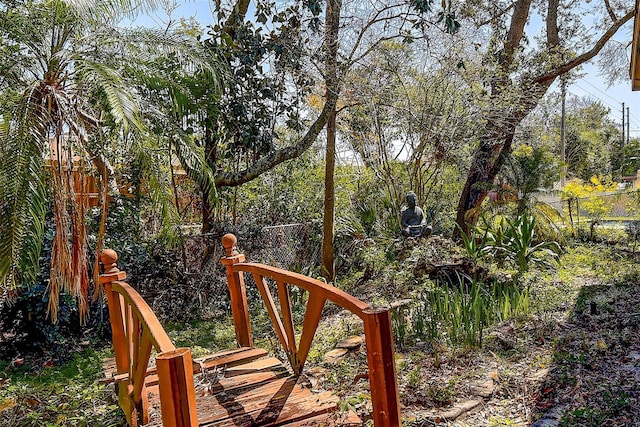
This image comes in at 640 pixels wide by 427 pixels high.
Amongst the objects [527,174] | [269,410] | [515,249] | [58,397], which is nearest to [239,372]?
[269,410]

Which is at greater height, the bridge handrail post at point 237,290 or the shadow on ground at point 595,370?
the bridge handrail post at point 237,290

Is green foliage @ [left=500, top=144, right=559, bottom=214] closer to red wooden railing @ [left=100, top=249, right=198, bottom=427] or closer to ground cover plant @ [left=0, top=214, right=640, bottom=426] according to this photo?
ground cover plant @ [left=0, top=214, right=640, bottom=426]

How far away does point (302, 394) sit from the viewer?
2576 millimetres

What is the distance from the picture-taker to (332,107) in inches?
249

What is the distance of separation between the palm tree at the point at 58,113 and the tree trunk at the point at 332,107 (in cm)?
217

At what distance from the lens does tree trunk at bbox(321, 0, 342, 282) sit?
6203 mm

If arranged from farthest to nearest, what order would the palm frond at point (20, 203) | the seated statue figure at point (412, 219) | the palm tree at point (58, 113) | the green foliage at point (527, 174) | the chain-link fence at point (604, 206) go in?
1. the chain-link fence at point (604, 206)
2. the green foliage at point (527, 174)
3. the seated statue figure at point (412, 219)
4. the palm tree at point (58, 113)
5. the palm frond at point (20, 203)

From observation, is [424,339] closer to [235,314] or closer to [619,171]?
[235,314]

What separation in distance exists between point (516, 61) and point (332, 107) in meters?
4.38

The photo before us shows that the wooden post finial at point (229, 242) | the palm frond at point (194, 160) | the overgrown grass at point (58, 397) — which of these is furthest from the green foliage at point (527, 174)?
the overgrown grass at point (58, 397)

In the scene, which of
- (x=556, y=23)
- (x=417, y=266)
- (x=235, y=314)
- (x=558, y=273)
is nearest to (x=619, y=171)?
(x=556, y=23)

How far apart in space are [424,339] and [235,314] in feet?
6.02

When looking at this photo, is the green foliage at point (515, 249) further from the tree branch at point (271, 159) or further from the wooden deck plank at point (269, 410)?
the wooden deck plank at point (269, 410)

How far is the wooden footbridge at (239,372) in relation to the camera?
149 cm
